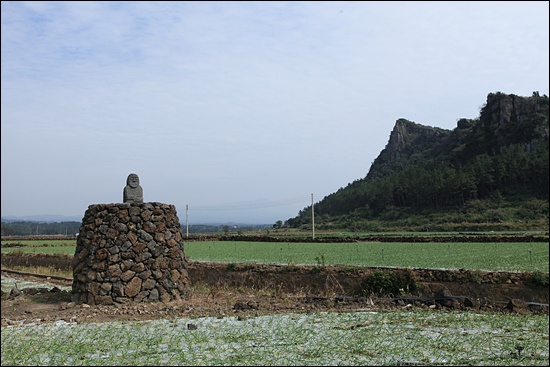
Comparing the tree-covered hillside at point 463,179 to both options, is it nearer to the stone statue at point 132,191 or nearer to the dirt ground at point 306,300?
the dirt ground at point 306,300

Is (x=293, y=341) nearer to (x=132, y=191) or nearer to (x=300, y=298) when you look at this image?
(x=300, y=298)

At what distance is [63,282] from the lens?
60.7 feet

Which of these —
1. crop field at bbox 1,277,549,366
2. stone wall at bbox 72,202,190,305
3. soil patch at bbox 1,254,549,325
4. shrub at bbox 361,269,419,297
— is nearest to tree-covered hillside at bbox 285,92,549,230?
soil patch at bbox 1,254,549,325

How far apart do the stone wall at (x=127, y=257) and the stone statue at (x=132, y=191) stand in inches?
Result: 16.1

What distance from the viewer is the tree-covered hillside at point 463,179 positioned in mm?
46188

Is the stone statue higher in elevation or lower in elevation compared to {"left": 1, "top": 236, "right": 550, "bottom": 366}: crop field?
higher

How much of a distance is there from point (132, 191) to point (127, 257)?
1.77 metres

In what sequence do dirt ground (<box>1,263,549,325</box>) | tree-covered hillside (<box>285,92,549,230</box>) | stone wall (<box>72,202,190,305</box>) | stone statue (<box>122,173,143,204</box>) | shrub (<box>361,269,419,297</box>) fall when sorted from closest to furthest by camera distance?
1. dirt ground (<box>1,263,549,325</box>)
2. stone wall (<box>72,202,190,305</box>)
3. stone statue (<box>122,173,143,204</box>)
4. shrub (<box>361,269,419,297</box>)
5. tree-covered hillside (<box>285,92,549,230</box>)

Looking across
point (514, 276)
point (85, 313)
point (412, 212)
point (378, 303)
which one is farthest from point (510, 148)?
point (85, 313)

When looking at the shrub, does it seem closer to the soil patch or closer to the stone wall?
the soil patch

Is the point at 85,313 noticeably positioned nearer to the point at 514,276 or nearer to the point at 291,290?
the point at 291,290

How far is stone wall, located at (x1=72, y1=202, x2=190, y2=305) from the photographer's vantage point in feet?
36.9

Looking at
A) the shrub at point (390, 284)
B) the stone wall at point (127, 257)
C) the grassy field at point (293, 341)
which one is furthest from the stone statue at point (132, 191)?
the shrub at point (390, 284)

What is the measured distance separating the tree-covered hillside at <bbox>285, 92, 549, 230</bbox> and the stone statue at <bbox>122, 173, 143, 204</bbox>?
3911cm
